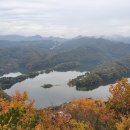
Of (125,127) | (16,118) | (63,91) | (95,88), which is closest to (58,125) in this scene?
(125,127)

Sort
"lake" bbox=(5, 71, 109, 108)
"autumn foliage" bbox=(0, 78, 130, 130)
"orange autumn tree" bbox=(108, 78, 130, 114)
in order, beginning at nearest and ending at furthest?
"autumn foliage" bbox=(0, 78, 130, 130) < "orange autumn tree" bbox=(108, 78, 130, 114) < "lake" bbox=(5, 71, 109, 108)

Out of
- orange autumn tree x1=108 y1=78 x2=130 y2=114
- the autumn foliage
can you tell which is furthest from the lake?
orange autumn tree x1=108 y1=78 x2=130 y2=114

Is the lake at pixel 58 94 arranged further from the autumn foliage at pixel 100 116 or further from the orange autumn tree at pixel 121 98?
the orange autumn tree at pixel 121 98

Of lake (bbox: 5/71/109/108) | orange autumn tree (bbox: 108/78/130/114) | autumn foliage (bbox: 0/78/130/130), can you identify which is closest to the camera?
autumn foliage (bbox: 0/78/130/130)

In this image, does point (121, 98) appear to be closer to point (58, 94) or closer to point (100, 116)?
point (100, 116)

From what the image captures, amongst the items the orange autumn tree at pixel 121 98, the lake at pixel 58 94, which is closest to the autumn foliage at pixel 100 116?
the orange autumn tree at pixel 121 98

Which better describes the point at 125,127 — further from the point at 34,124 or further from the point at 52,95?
the point at 52,95

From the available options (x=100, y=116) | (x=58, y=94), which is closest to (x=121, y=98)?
(x=100, y=116)

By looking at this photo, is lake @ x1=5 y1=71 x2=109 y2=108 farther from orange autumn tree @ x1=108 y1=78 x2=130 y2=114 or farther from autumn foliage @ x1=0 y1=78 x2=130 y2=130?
orange autumn tree @ x1=108 y1=78 x2=130 y2=114

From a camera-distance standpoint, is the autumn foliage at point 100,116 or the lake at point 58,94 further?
the lake at point 58,94

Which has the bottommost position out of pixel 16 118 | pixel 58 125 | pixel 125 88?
pixel 58 125

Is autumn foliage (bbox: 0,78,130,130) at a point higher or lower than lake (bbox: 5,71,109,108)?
higher
